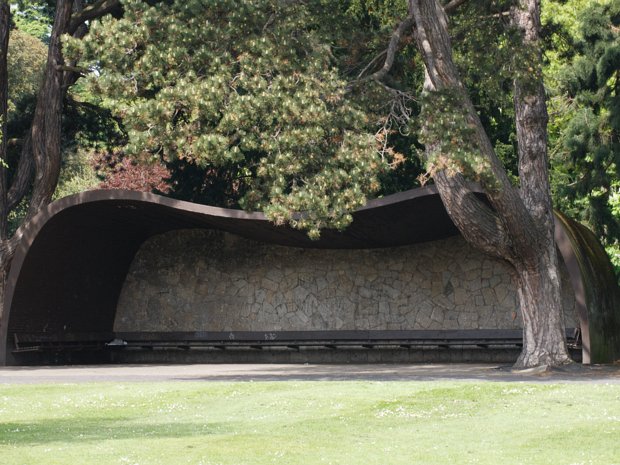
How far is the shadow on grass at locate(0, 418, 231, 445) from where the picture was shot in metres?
9.38

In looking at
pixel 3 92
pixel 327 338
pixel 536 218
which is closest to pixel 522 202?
pixel 536 218

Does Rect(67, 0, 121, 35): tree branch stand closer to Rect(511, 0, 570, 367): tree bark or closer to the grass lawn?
Rect(511, 0, 570, 367): tree bark

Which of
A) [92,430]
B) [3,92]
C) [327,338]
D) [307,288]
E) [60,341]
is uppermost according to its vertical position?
[3,92]

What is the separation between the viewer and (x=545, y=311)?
58.3 ft

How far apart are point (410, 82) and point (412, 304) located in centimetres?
571

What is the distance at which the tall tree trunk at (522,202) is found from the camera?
Answer: 16.9 m

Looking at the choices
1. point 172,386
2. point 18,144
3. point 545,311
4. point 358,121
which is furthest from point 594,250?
point 18,144

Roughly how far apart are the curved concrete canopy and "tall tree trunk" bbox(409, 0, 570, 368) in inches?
32.8

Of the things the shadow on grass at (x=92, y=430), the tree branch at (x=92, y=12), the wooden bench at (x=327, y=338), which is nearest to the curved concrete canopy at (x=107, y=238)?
the wooden bench at (x=327, y=338)

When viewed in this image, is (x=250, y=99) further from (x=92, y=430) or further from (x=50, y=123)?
(x=50, y=123)

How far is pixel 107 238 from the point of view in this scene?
23125 mm

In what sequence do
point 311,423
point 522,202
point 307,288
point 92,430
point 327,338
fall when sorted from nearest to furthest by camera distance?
point 92,430 → point 311,423 → point 522,202 → point 327,338 → point 307,288

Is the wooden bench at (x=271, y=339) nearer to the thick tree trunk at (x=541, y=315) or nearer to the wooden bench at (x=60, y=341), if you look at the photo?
the wooden bench at (x=60, y=341)

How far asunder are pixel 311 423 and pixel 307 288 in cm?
1293
